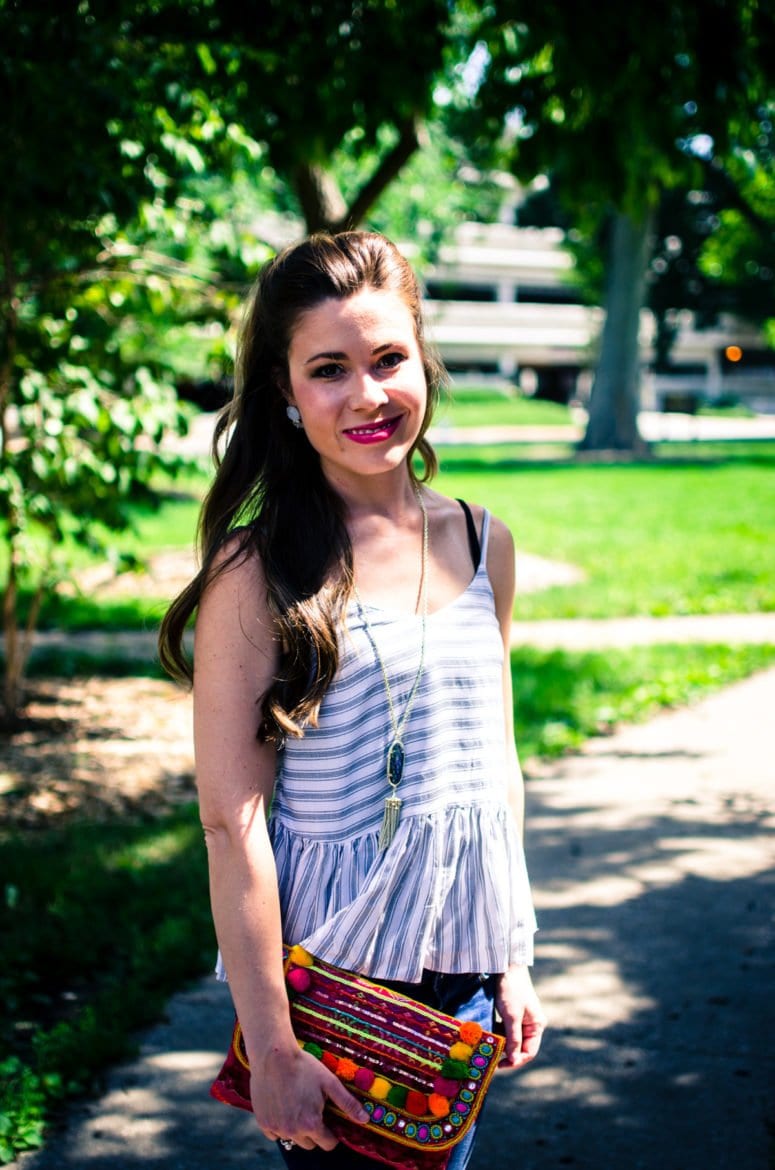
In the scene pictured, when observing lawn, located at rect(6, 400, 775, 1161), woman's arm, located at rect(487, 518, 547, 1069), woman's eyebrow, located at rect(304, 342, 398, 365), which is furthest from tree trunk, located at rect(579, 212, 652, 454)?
woman's eyebrow, located at rect(304, 342, 398, 365)

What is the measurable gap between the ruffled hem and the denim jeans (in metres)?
0.04

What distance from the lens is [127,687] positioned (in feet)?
23.2

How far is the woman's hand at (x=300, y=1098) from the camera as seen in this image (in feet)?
5.16

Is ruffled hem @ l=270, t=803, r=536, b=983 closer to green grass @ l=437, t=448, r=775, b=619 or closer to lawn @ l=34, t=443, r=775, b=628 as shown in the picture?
lawn @ l=34, t=443, r=775, b=628

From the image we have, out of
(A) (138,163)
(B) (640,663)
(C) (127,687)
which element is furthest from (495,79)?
(C) (127,687)

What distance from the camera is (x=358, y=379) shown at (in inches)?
70.5

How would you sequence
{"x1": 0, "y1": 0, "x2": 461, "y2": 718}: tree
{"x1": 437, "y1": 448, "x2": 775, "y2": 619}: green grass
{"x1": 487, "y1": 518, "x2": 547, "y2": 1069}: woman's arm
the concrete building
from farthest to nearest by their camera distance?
the concrete building, {"x1": 437, "y1": 448, "x2": 775, "y2": 619}: green grass, {"x1": 0, "y1": 0, "x2": 461, "y2": 718}: tree, {"x1": 487, "y1": 518, "x2": 547, "y2": 1069}: woman's arm

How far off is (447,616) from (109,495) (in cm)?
445

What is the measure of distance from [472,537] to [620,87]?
159 inches

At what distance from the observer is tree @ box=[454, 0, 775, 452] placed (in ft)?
16.9

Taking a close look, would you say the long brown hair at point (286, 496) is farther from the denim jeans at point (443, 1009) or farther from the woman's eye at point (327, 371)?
→ the denim jeans at point (443, 1009)

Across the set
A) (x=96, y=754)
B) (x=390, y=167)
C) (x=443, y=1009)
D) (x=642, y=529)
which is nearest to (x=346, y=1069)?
(x=443, y=1009)

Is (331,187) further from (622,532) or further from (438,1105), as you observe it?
(622,532)

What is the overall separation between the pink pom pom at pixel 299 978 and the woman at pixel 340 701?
34 mm
